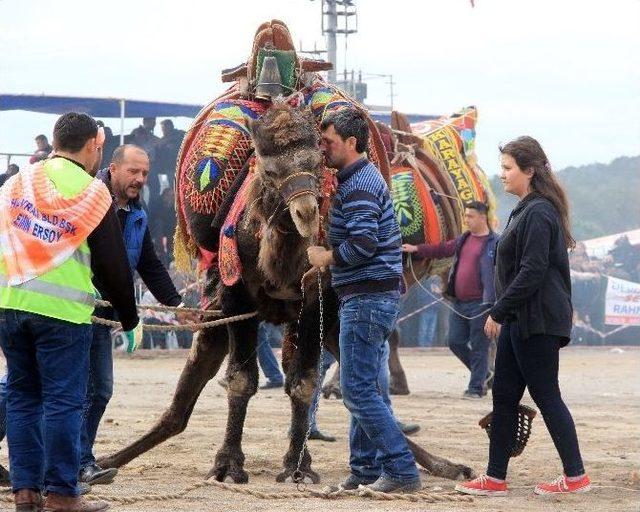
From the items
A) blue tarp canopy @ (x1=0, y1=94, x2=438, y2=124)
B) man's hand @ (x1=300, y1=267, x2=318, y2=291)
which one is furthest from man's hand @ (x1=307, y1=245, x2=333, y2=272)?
blue tarp canopy @ (x1=0, y1=94, x2=438, y2=124)

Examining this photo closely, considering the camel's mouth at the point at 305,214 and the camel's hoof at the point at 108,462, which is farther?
the camel's hoof at the point at 108,462

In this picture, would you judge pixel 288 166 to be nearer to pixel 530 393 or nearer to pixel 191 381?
pixel 530 393

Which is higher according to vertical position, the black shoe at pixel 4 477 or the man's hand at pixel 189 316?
the man's hand at pixel 189 316

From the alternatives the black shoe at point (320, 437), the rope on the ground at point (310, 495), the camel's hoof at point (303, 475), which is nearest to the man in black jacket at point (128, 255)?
the rope on the ground at point (310, 495)

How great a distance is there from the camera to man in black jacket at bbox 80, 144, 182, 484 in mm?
7426

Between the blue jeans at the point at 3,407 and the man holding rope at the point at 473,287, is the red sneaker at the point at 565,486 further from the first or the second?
the man holding rope at the point at 473,287

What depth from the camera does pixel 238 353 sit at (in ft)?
25.5

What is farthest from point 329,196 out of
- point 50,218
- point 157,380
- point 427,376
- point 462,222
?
point 427,376

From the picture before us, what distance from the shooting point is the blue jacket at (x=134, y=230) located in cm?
747

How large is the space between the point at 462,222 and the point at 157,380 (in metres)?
4.18

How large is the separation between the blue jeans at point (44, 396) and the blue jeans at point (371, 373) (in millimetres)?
1361

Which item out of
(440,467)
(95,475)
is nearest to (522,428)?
(440,467)

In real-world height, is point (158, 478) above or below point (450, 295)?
below

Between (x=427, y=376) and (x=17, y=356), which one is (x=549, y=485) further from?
(x=427, y=376)
